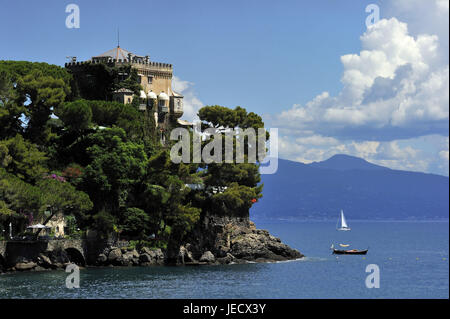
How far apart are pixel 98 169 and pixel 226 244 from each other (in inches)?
688

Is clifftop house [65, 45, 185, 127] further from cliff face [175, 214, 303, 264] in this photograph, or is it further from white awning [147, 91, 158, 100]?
cliff face [175, 214, 303, 264]

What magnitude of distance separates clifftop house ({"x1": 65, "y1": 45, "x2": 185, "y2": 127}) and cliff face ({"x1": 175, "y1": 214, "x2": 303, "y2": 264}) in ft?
54.2

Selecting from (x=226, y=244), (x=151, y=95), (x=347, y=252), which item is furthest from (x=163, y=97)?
(x=347, y=252)

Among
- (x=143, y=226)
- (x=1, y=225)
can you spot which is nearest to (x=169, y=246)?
(x=143, y=226)

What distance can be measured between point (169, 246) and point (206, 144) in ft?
38.5

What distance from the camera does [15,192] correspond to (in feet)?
242

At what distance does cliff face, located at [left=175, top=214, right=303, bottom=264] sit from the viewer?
88750 millimetres

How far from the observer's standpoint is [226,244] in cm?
9150

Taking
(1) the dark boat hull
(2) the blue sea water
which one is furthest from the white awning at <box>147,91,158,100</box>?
(1) the dark boat hull

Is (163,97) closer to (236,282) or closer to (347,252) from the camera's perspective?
(347,252)

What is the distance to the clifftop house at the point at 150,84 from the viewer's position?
99.8 m

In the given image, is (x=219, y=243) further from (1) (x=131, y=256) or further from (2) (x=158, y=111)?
(2) (x=158, y=111)

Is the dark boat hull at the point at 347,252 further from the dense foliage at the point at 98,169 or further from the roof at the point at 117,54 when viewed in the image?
the roof at the point at 117,54

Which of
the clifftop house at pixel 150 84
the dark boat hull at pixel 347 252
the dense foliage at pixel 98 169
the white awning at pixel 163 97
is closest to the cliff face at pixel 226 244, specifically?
the dense foliage at pixel 98 169
